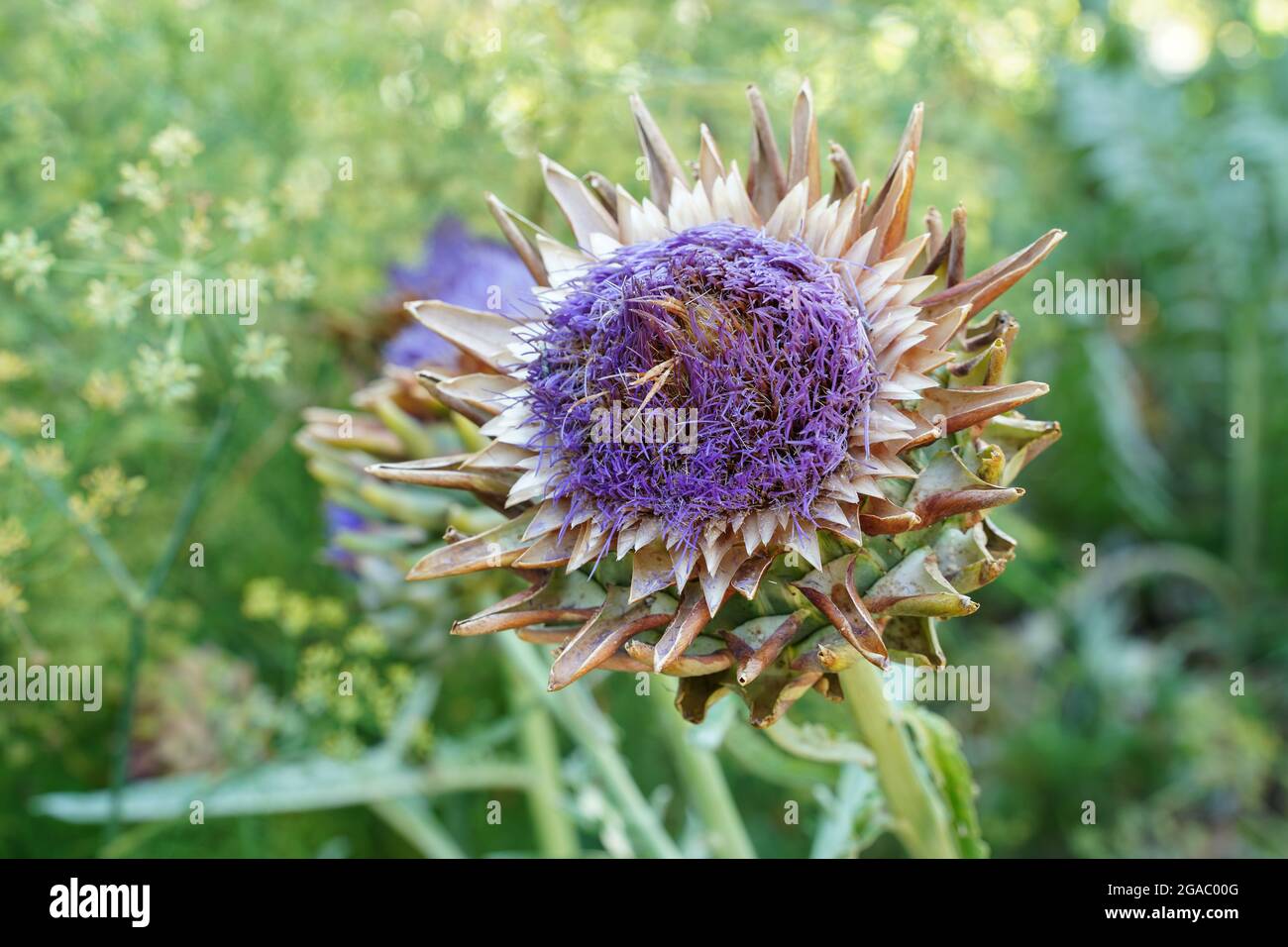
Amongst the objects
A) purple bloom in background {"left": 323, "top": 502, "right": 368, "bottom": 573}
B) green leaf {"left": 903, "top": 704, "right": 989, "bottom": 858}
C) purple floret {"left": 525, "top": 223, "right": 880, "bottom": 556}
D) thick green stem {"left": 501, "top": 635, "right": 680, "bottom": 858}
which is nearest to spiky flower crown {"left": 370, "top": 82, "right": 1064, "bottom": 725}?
purple floret {"left": 525, "top": 223, "right": 880, "bottom": 556}

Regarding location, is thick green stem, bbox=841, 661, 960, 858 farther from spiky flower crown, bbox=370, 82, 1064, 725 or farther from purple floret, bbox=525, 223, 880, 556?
purple floret, bbox=525, 223, 880, 556

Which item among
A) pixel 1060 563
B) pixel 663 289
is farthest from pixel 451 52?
pixel 1060 563

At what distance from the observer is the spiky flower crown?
38.9 inches

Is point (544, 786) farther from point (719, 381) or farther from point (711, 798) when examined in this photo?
point (719, 381)

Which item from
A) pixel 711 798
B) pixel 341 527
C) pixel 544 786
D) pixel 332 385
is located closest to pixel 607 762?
pixel 711 798

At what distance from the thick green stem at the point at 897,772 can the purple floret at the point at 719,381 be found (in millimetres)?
199

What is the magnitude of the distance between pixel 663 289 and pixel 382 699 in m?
0.76

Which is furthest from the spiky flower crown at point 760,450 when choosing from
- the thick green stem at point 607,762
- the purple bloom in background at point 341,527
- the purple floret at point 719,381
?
the purple bloom in background at point 341,527

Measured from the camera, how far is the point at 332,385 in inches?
77.8

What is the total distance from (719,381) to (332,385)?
116 centimetres

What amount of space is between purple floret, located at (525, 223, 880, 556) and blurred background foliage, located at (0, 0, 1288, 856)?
492 millimetres

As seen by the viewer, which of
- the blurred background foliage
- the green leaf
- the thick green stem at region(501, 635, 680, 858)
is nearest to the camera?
the green leaf

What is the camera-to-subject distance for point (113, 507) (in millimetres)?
1725
